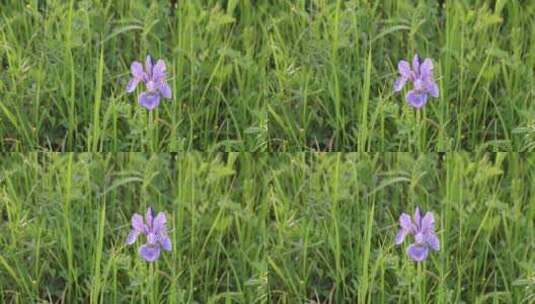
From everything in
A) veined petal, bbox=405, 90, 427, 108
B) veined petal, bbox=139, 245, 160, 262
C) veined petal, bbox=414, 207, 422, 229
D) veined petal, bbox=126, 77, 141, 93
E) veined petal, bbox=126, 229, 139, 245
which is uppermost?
veined petal, bbox=126, 77, 141, 93

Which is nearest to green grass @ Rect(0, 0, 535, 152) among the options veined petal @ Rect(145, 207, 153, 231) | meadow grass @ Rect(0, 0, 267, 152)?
meadow grass @ Rect(0, 0, 267, 152)

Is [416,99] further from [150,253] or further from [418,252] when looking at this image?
[150,253]

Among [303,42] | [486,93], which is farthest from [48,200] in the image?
[486,93]

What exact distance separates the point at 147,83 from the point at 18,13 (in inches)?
13.5

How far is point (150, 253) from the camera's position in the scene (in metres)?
2.29

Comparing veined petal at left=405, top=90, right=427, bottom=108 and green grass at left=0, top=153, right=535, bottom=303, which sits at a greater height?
veined petal at left=405, top=90, right=427, bottom=108

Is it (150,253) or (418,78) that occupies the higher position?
(418,78)

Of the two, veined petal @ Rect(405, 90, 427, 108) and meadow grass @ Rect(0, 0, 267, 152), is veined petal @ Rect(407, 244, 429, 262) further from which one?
meadow grass @ Rect(0, 0, 267, 152)

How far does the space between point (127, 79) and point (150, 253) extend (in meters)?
0.41

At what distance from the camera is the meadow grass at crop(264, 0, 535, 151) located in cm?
227

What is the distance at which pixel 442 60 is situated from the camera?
7.46 feet

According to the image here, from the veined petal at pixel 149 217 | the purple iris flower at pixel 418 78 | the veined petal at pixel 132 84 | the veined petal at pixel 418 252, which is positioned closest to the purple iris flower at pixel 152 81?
the veined petal at pixel 132 84

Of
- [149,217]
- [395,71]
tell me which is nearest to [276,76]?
[395,71]

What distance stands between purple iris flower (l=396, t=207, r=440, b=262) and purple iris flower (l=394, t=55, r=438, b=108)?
25 cm
